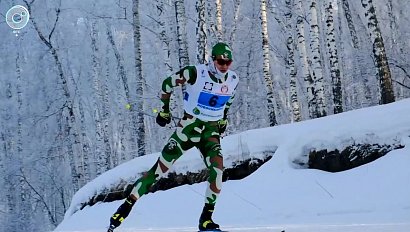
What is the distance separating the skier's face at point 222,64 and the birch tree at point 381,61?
23.0 feet

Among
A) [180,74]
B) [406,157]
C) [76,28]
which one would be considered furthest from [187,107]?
[76,28]

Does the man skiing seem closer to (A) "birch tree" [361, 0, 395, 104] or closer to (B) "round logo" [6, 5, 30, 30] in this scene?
(A) "birch tree" [361, 0, 395, 104]

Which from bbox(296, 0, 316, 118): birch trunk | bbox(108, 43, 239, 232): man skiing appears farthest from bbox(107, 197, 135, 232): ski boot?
bbox(296, 0, 316, 118): birch trunk

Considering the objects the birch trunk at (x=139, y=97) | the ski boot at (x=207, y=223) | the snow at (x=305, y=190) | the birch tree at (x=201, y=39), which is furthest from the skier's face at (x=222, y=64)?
the birch trunk at (x=139, y=97)

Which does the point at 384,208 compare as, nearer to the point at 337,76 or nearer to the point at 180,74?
the point at 180,74

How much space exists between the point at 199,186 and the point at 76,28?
27.1 metres

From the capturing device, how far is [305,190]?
649 centimetres

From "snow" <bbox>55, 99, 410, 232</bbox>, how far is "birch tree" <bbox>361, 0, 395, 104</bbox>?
12.2 ft

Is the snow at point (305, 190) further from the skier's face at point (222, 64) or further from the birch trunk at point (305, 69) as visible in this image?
the birch trunk at point (305, 69)

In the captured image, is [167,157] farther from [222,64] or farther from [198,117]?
[222,64]

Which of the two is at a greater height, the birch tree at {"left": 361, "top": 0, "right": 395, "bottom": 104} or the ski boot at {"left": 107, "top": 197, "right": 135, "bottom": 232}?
the birch tree at {"left": 361, "top": 0, "right": 395, "bottom": 104}

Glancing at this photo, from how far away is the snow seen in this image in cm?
492

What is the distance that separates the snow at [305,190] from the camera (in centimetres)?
492

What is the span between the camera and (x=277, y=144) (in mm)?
8117
